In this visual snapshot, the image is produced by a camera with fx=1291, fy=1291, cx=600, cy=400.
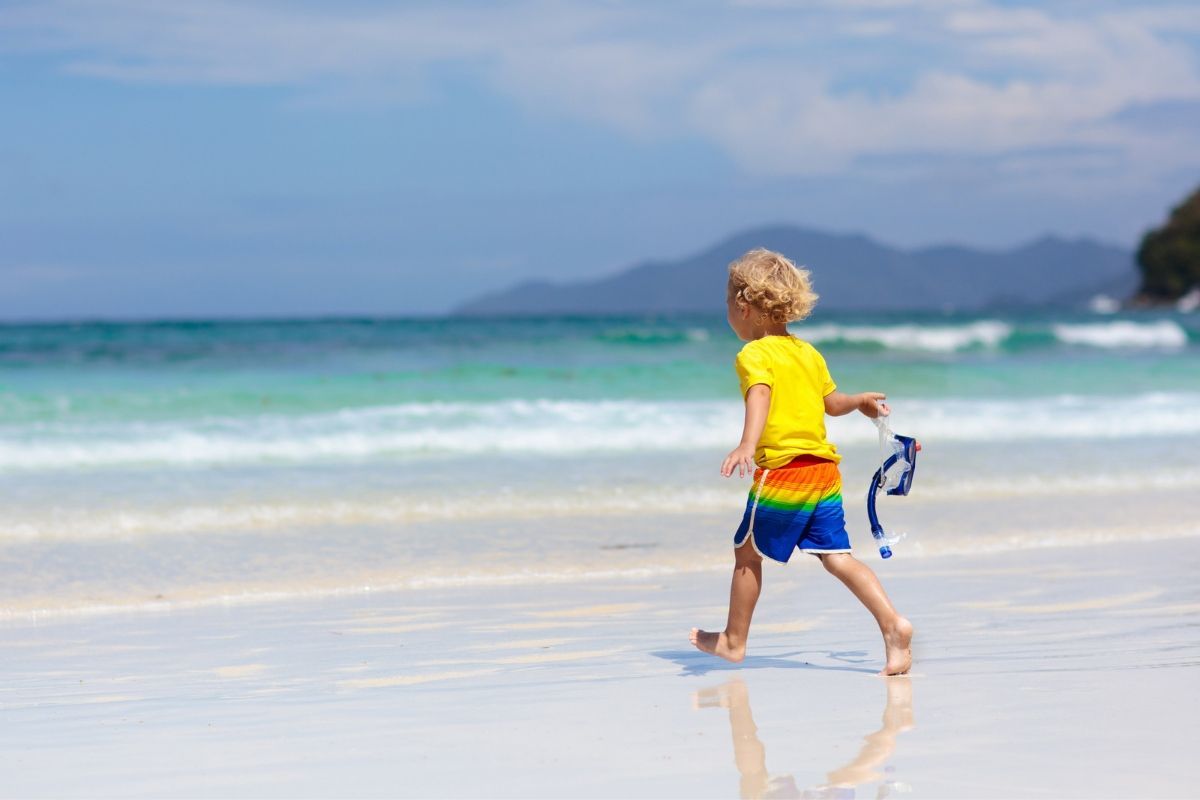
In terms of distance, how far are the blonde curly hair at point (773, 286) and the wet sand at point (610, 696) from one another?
1194 millimetres

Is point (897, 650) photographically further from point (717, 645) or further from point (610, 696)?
point (610, 696)

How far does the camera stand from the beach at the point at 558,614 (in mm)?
3275

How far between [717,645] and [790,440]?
30.1 inches

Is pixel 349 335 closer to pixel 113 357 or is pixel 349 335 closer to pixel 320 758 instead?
pixel 113 357

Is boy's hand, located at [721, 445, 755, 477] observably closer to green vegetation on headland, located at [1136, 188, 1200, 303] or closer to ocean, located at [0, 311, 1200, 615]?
ocean, located at [0, 311, 1200, 615]

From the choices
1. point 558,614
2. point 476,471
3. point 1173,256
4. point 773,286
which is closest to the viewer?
point 773,286

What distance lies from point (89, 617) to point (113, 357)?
23.4 m

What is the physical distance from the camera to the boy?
4090 millimetres

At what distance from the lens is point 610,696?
396 cm

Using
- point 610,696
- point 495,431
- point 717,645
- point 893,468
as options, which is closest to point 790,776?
point 610,696

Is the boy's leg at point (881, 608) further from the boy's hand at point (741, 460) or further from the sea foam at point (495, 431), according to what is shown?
the sea foam at point (495, 431)

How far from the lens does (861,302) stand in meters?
189

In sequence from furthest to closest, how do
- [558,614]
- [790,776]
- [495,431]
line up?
[495,431]
[558,614]
[790,776]

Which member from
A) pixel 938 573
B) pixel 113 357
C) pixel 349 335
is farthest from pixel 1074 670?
pixel 349 335
